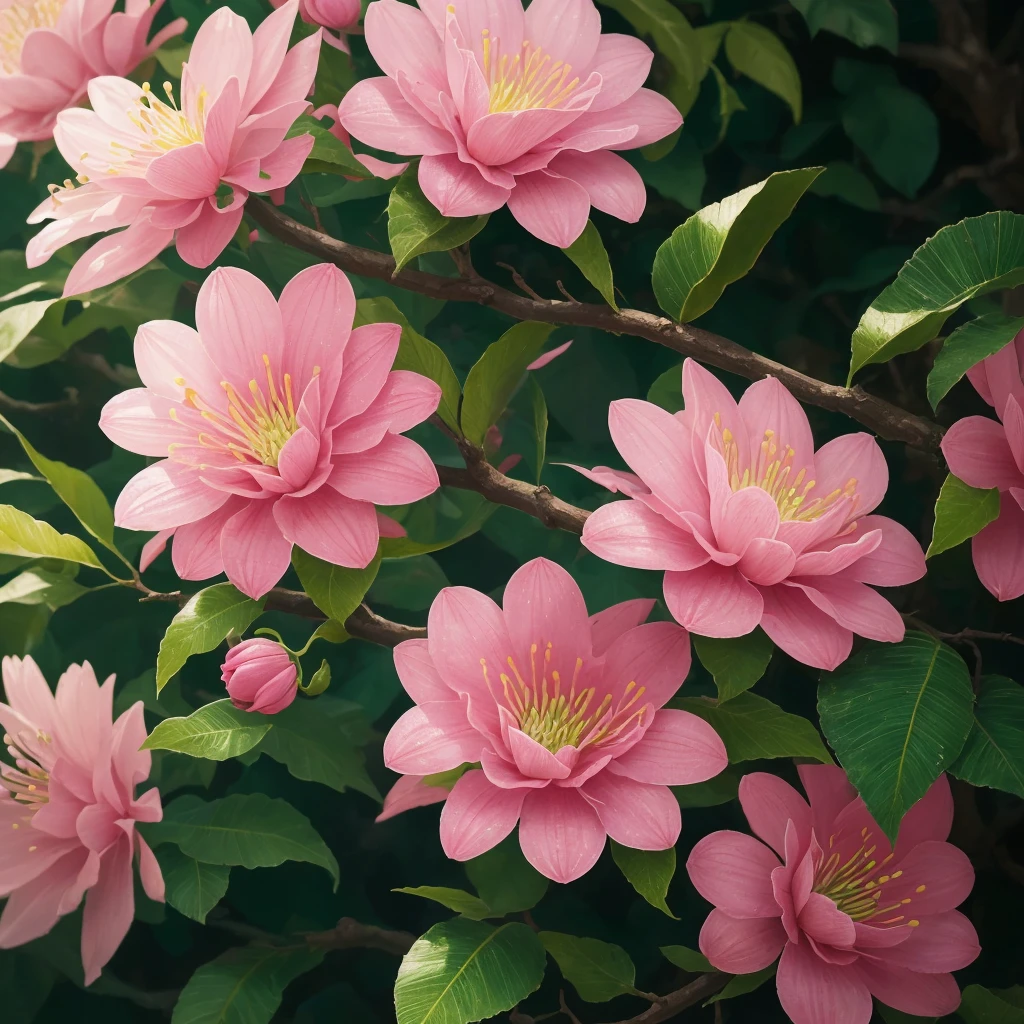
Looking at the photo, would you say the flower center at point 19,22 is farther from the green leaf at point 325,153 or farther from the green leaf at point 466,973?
the green leaf at point 466,973

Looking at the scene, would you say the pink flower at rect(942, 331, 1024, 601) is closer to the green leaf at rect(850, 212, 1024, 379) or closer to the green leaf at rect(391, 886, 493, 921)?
the green leaf at rect(850, 212, 1024, 379)

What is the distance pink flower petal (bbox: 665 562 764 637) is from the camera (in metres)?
0.40

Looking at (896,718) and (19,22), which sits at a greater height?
(19,22)

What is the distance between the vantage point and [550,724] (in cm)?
43

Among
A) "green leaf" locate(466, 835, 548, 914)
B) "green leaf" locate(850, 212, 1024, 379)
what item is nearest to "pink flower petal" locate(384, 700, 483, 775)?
"green leaf" locate(466, 835, 548, 914)

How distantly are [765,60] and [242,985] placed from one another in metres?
0.54

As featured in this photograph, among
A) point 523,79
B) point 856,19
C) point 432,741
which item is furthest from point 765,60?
point 432,741

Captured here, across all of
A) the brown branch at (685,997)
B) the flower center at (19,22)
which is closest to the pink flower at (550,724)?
the brown branch at (685,997)

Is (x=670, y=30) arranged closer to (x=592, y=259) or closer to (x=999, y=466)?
(x=592, y=259)

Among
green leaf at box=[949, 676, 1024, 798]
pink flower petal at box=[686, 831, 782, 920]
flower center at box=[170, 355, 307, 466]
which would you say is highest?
flower center at box=[170, 355, 307, 466]

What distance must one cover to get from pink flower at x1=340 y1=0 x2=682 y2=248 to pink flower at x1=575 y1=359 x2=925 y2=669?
0.30ft

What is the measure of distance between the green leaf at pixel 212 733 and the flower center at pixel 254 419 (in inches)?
4.3

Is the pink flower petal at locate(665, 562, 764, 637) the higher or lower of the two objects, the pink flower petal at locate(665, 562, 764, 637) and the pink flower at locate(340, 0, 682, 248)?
the lower

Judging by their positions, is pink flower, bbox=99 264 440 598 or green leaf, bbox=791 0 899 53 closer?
pink flower, bbox=99 264 440 598
